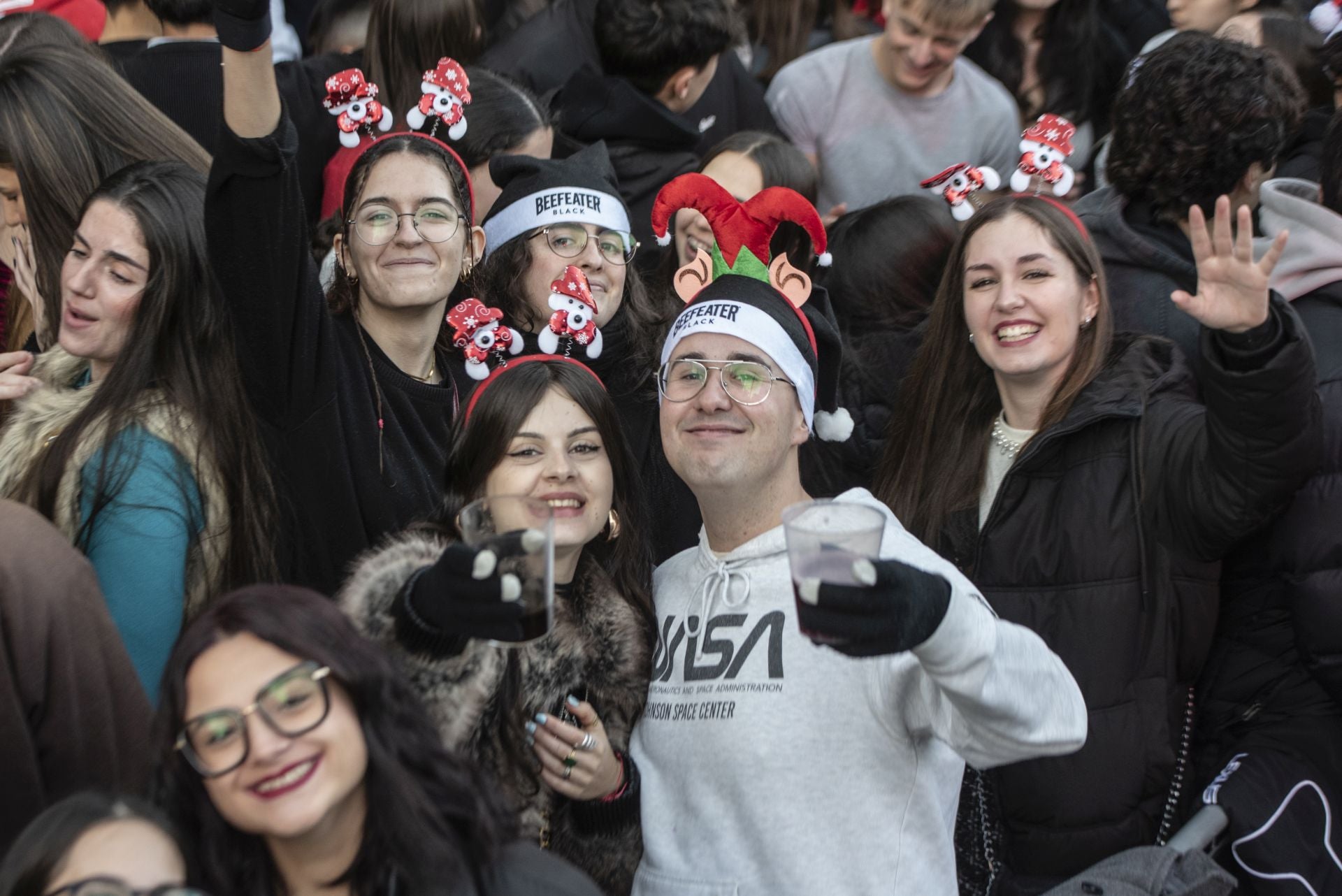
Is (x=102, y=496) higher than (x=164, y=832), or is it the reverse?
(x=102, y=496)

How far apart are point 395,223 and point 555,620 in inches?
48.7

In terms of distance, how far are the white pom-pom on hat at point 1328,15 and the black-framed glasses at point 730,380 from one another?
9.09ft

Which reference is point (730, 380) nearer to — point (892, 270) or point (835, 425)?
point (835, 425)

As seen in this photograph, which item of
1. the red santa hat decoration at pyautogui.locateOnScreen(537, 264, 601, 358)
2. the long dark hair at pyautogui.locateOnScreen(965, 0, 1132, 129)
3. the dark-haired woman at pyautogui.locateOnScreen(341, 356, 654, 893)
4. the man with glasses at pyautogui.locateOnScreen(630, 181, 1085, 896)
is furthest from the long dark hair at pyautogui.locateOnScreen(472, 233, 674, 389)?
the long dark hair at pyautogui.locateOnScreen(965, 0, 1132, 129)

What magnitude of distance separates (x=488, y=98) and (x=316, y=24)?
180cm

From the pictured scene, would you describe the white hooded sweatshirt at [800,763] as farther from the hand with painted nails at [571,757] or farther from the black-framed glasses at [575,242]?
the black-framed glasses at [575,242]

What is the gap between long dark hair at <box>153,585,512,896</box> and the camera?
8.02 ft

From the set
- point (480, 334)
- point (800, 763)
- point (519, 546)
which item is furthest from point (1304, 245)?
point (519, 546)

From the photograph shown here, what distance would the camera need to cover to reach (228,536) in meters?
3.31

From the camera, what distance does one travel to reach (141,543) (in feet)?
10.3

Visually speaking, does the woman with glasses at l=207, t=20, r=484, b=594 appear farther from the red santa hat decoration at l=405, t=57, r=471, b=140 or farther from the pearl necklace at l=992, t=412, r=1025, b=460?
the pearl necklace at l=992, t=412, r=1025, b=460

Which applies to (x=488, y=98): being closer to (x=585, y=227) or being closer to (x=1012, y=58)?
(x=585, y=227)

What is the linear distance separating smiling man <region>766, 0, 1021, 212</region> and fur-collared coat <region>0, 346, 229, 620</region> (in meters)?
2.98

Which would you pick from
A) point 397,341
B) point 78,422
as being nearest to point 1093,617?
point 397,341
